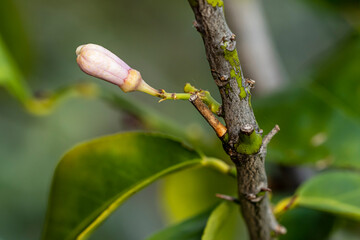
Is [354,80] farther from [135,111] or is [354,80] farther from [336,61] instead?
[135,111]

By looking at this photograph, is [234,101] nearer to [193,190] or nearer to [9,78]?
[9,78]

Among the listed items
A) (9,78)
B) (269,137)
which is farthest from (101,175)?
(9,78)

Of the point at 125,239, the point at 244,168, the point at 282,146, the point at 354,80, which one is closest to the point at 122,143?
the point at 244,168

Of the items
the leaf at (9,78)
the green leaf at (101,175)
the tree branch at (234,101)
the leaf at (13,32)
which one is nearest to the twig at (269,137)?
the tree branch at (234,101)

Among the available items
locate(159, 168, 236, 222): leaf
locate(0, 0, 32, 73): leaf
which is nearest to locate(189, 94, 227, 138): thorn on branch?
locate(159, 168, 236, 222): leaf

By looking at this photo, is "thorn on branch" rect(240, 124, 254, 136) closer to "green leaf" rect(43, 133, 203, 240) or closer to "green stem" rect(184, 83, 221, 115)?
"green stem" rect(184, 83, 221, 115)

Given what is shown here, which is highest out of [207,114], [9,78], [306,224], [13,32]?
[13,32]
